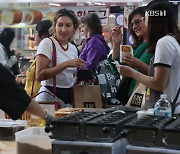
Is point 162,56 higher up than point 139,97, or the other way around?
point 162,56

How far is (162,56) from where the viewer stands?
275cm

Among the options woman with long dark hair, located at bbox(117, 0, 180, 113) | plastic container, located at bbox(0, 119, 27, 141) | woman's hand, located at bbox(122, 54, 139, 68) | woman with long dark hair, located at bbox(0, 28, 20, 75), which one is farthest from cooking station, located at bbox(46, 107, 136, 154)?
woman with long dark hair, located at bbox(0, 28, 20, 75)

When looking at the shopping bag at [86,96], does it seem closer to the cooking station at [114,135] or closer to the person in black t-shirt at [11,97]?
the person in black t-shirt at [11,97]

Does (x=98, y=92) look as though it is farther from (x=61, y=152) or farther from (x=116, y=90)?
(x=61, y=152)

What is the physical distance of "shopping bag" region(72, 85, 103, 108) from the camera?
3.67m

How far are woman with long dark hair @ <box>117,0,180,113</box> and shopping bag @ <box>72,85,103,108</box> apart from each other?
638mm

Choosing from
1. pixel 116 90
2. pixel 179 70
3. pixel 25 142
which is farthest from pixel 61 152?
pixel 116 90

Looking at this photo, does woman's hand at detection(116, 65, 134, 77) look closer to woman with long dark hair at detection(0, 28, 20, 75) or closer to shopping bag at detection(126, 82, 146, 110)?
shopping bag at detection(126, 82, 146, 110)

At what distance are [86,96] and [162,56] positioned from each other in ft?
3.68

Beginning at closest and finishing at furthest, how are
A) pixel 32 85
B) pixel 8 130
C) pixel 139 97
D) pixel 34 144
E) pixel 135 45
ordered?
pixel 34 144
pixel 8 130
pixel 139 97
pixel 32 85
pixel 135 45

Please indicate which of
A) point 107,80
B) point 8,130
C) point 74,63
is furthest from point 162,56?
point 107,80

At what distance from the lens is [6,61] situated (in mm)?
6148

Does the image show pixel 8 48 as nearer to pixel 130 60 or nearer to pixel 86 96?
pixel 86 96

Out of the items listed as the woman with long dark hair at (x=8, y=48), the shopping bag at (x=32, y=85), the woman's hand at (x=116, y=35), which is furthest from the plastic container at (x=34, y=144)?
the woman with long dark hair at (x=8, y=48)
